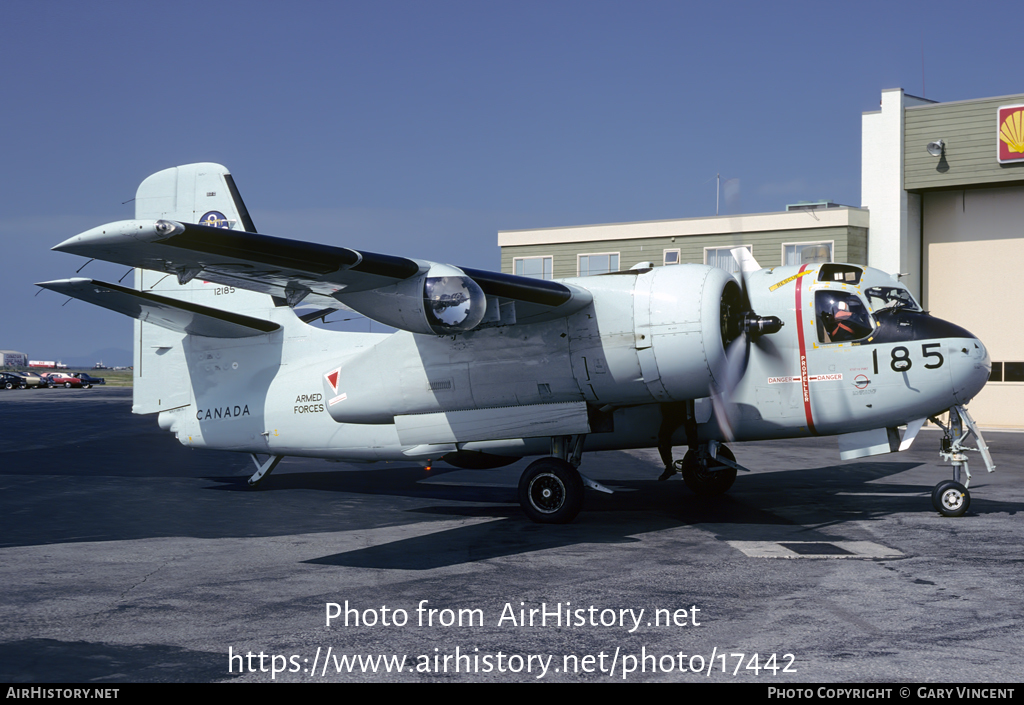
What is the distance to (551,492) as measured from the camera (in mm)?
12383

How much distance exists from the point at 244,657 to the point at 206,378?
32.9 feet

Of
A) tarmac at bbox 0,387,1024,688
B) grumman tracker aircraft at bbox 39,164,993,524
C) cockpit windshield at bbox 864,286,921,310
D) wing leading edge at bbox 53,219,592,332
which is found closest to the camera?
tarmac at bbox 0,387,1024,688

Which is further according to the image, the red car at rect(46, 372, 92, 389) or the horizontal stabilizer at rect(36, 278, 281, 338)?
the red car at rect(46, 372, 92, 389)

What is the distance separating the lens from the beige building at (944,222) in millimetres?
32719

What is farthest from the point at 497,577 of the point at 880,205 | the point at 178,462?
the point at 880,205

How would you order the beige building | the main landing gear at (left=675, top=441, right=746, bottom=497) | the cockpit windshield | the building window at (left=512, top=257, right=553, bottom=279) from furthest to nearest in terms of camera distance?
the building window at (left=512, top=257, right=553, bottom=279) → the beige building → the main landing gear at (left=675, top=441, right=746, bottom=497) → the cockpit windshield

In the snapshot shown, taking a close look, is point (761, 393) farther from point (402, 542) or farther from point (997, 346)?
point (997, 346)

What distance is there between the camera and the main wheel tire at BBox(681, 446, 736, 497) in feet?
49.9

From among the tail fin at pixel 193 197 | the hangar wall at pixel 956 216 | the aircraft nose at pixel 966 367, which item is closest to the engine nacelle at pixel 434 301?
the tail fin at pixel 193 197

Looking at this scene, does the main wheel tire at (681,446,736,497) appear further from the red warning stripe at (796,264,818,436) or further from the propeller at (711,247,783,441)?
Answer: the propeller at (711,247,783,441)

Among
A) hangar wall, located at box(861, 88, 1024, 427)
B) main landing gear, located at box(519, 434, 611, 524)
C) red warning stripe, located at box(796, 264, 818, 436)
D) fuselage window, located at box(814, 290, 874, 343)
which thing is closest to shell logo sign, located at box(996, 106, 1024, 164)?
hangar wall, located at box(861, 88, 1024, 427)

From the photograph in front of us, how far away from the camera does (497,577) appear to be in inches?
359

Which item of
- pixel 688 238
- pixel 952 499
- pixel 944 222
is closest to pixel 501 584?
pixel 952 499

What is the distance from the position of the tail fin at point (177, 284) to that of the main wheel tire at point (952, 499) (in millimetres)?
11559
